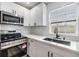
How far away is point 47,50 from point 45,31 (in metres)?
1.03

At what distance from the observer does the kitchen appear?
1.32 metres

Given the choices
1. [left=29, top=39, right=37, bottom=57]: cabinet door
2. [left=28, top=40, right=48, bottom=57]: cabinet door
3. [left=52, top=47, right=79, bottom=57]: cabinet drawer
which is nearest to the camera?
[left=52, top=47, right=79, bottom=57]: cabinet drawer

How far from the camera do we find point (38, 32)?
2.64 meters

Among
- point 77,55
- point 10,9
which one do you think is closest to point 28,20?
point 10,9

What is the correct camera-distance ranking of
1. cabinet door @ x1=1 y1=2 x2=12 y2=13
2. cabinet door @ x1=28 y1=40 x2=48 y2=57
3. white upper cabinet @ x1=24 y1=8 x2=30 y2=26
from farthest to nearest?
white upper cabinet @ x1=24 y1=8 x2=30 y2=26
cabinet door @ x1=1 y1=2 x2=12 y2=13
cabinet door @ x1=28 y1=40 x2=48 y2=57

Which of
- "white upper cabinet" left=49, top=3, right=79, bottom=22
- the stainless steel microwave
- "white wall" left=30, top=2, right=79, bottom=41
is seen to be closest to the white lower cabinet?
"white wall" left=30, top=2, right=79, bottom=41

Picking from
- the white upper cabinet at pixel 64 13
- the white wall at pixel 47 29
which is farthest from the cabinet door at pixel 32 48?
the white upper cabinet at pixel 64 13

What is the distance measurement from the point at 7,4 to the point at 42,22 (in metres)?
1.23

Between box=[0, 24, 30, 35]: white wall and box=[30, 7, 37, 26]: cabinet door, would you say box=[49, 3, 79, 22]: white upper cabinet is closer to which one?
box=[30, 7, 37, 26]: cabinet door

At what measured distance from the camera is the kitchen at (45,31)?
4.33 feet

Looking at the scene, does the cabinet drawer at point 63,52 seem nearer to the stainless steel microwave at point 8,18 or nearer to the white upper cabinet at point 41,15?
the white upper cabinet at point 41,15

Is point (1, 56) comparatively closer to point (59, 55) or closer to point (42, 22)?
point (59, 55)

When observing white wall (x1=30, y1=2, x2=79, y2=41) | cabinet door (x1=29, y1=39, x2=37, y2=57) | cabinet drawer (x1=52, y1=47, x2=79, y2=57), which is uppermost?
white wall (x1=30, y1=2, x2=79, y2=41)

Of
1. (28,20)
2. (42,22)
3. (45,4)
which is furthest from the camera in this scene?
(28,20)
